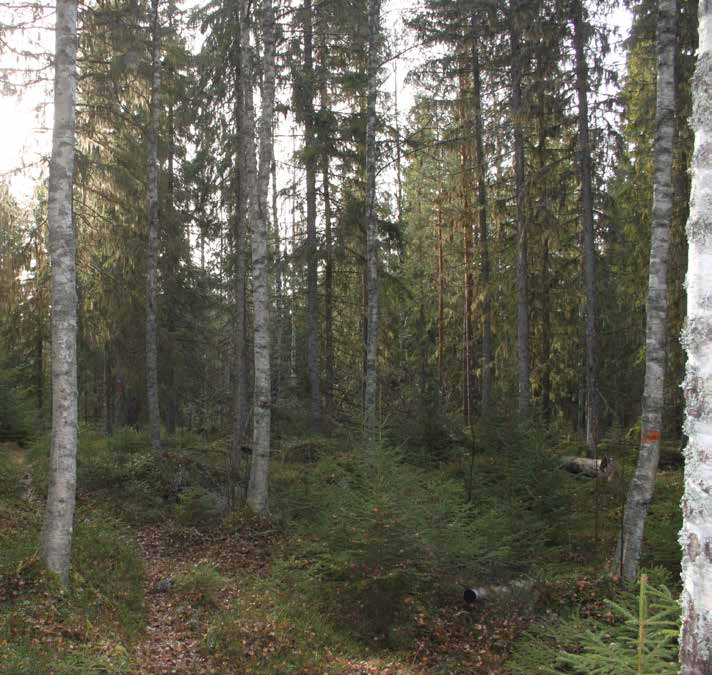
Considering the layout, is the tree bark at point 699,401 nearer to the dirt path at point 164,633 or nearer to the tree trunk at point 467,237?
the dirt path at point 164,633

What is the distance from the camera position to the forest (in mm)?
6934

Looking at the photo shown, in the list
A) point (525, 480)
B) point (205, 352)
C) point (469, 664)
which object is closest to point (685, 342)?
point (469, 664)

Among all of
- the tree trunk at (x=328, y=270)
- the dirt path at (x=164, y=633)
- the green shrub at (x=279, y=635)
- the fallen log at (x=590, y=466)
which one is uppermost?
the tree trunk at (x=328, y=270)

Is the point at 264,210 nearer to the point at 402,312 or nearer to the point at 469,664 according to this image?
the point at 469,664

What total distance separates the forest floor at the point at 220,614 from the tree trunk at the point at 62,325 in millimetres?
509

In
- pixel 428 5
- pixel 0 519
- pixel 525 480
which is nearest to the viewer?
pixel 0 519

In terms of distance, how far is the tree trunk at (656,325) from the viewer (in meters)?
8.01

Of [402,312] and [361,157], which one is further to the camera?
[402,312]

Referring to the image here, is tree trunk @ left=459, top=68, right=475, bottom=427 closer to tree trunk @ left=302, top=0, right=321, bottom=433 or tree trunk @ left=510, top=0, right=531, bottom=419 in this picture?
tree trunk @ left=510, top=0, right=531, bottom=419

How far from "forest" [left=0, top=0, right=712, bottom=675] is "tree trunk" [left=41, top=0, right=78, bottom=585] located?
35 millimetres

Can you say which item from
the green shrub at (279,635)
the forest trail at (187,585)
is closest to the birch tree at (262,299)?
the forest trail at (187,585)

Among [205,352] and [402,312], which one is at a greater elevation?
[402,312]

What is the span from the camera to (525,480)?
11070 mm

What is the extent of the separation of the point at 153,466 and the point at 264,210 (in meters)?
6.91
